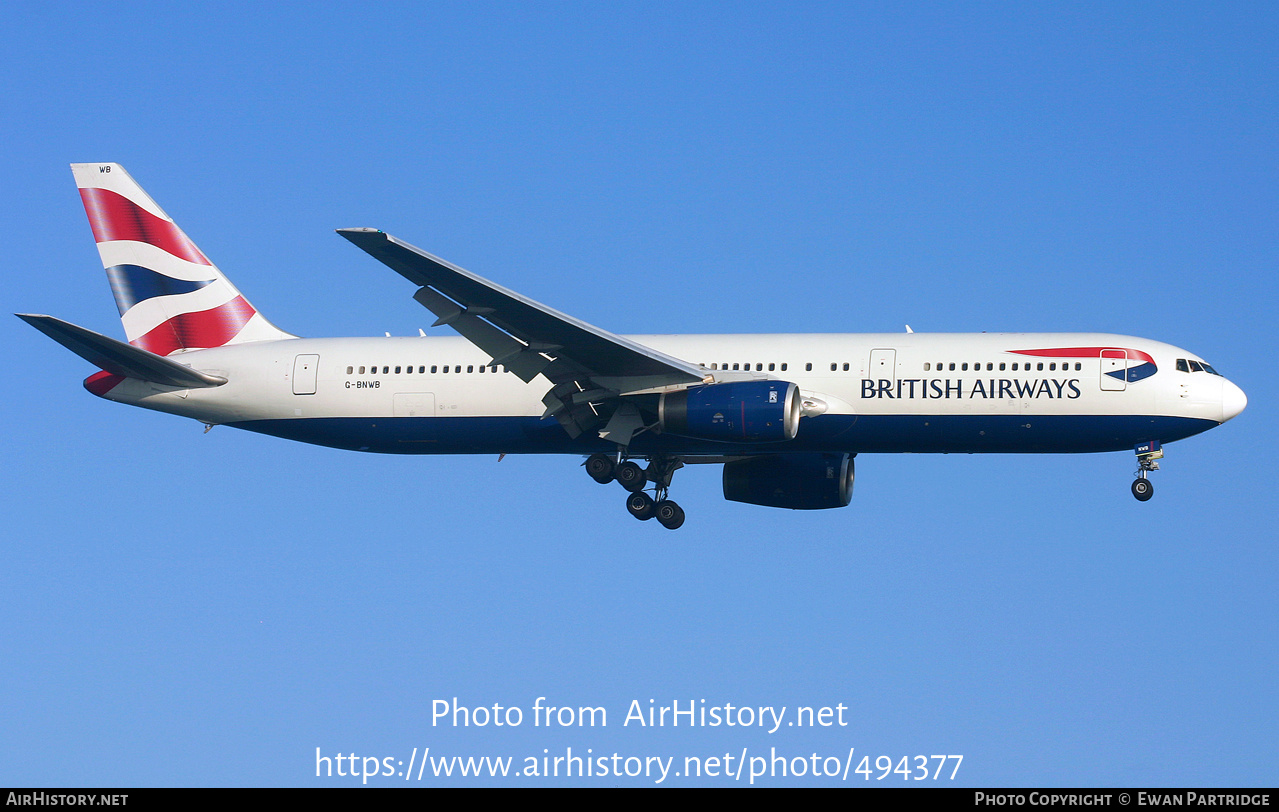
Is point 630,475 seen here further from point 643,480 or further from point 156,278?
point 156,278

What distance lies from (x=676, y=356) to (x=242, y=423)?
1240 cm

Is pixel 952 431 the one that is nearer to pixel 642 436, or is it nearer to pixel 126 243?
pixel 642 436

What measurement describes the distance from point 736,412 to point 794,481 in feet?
22.2

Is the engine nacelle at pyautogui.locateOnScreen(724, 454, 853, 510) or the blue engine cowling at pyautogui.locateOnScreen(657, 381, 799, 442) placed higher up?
the blue engine cowling at pyautogui.locateOnScreen(657, 381, 799, 442)

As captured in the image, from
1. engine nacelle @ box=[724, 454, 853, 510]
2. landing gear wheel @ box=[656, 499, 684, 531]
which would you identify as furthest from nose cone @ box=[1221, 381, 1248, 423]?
landing gear wheel @ box=[656, 499, 684, 531]

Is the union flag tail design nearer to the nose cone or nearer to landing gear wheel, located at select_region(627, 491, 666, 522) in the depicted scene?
landing gear wheel, located at select_region(627, 491, 666, 522)

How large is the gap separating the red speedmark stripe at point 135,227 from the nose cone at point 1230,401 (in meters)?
28.5

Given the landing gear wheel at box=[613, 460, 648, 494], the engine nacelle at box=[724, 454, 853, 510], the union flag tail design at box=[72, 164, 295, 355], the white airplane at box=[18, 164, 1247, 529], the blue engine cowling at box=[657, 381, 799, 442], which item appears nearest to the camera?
the blue engine cowling at box=[657, 381, 799, 442]

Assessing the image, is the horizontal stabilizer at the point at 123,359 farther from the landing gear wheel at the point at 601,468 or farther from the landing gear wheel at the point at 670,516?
the landing gear wheel at the point at 670,516

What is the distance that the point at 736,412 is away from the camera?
35.7 metres

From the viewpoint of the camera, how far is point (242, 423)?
4172 centimetres

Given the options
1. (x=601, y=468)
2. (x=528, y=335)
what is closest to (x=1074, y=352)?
(x=601, y=468)

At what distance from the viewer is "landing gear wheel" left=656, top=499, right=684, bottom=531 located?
1581 inches
